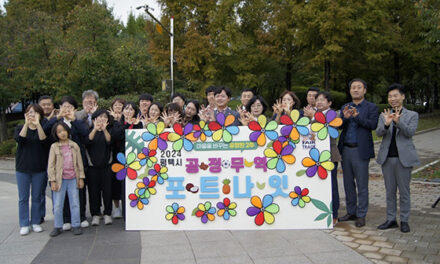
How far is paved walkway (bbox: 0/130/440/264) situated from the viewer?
4047 millimetres

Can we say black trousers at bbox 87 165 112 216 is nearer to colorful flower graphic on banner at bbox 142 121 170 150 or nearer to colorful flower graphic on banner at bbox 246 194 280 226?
colorful flower graphic on banner at bbox 142 121 170 150

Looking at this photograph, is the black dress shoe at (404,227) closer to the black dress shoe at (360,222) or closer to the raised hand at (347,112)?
the black dress shoe at (360,222)

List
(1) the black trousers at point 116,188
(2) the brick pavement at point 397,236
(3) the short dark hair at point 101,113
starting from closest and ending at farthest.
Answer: (2) the brick pavement at point 397,236
(3) the short dark hair at point 101,113
(1) the black trousers at point 116,188

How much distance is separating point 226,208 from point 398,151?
234cm

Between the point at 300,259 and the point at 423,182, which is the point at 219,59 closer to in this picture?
the point at 423,182

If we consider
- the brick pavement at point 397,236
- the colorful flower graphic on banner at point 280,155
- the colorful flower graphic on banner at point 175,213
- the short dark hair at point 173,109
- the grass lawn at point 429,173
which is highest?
the short dark hair at point 173,109

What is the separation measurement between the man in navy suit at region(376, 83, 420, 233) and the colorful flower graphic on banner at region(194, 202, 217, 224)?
88.1 inches

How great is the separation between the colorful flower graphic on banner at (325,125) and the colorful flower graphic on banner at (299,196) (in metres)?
0.73

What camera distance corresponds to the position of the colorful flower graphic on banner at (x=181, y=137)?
501 centimetres

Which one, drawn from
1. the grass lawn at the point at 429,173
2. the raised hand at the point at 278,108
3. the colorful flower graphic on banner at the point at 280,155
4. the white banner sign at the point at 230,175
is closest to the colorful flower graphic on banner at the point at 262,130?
the white banner sign at the point at 230,175

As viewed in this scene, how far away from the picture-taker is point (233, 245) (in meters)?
4.43

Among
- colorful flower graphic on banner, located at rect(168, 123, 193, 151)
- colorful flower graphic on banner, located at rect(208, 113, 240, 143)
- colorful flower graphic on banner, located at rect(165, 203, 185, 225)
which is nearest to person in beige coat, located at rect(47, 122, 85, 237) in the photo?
colorful flower graphic on banner, located at rect(165, 203, 185, 225)

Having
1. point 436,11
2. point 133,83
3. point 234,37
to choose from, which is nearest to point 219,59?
point 234,37

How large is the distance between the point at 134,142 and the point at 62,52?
11.7 metres
